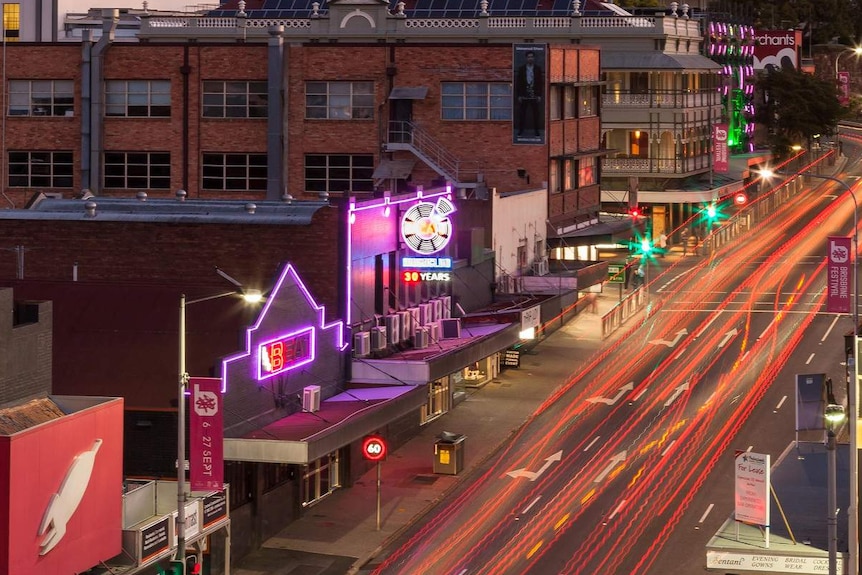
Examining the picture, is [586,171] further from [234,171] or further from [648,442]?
[648,442]

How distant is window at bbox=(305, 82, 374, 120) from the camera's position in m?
80.1

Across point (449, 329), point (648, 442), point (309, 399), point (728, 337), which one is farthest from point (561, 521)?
point (728, 337)

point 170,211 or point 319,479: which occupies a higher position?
point 170,211

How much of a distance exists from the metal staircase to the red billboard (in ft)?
150

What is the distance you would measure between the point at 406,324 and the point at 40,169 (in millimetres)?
32474

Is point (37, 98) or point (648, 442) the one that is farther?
point (37, 98)

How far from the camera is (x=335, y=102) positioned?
80.4 metres

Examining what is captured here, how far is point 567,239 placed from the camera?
7912 centimetres

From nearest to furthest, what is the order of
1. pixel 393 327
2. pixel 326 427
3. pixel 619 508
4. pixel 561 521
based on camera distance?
pixel 326 427
pixel 561 521
pixel 619 508
pixel 393 327

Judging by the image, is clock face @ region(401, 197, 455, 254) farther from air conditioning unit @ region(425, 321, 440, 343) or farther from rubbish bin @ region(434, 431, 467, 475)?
rubbish bin @ region(434, 431, 467, 475)

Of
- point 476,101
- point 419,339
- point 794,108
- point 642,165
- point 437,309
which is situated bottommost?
point 419,339

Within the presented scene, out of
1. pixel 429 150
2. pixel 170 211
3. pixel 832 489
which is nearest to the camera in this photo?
pixel 832 489

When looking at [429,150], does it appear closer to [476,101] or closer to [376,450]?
[476,101]

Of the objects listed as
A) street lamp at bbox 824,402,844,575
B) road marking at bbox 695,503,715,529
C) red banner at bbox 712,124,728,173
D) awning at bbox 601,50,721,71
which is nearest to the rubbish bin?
road marking at bbox 695,503,715,529
